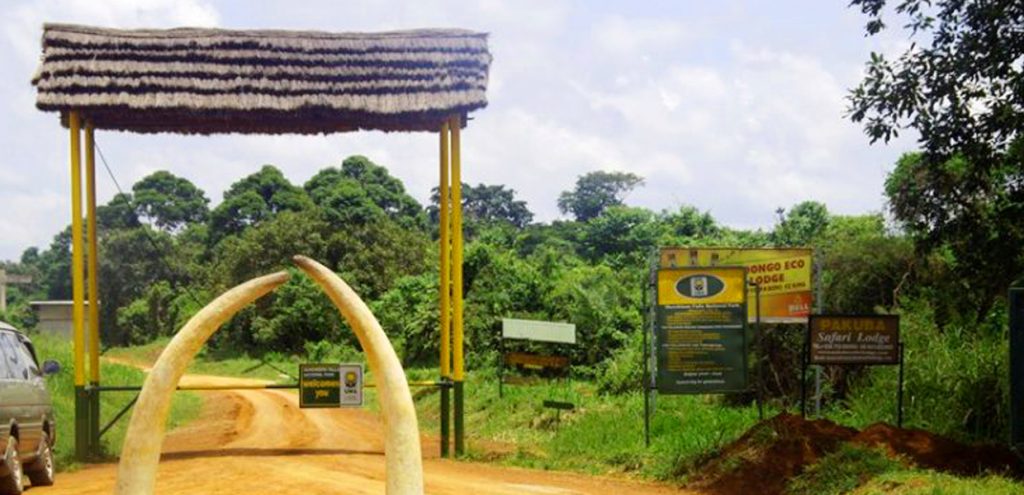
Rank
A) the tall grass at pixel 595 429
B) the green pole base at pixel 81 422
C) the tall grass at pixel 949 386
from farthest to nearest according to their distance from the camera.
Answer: the green pole base at pixel 81 422 < the tall grass at pixel 595 429 < the tall grass at pixel 949 386

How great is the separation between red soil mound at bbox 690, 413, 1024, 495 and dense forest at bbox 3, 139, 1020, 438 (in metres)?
1.57

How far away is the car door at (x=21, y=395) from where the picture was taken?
11.3 meters

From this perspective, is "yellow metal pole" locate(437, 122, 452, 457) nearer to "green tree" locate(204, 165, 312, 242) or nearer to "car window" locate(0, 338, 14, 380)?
"car window" locate(0, 338, 14, 380)

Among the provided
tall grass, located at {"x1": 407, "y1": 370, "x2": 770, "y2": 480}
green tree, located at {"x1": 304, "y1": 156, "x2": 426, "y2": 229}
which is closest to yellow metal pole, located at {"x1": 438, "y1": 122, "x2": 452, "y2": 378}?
tall grass, located at {"x1": 407, "y1": 370, "x2": 770, "y2": 480}

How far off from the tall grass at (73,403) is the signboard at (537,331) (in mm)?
6075

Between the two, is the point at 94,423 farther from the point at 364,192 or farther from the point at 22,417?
the point at 364,192

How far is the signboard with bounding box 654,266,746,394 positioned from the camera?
14.8 metres

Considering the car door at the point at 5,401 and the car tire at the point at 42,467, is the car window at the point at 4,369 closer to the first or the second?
the car door at the point at 5,401

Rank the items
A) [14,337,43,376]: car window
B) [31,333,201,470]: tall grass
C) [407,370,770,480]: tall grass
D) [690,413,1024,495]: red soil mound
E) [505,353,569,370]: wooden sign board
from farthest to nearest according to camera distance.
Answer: [505,353,569,370]: wooden sign board, [31,333,201,470]: tall grass, [407,370,770,480]: tall grass, [14,337,43,376]: car window, [690,413,1024,495]: red soil mound

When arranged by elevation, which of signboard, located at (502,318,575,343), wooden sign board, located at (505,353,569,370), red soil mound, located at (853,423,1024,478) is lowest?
red soil mound, located at (853,423,1024,478)

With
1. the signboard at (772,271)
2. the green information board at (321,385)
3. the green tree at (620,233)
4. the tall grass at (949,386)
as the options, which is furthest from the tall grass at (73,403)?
the green tree at (620,233)

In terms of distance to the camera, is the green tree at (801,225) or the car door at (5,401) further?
Result: the green tree at (801,225)

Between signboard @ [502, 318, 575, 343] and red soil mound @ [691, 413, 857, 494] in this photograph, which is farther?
signboard @ [502, 318, 575, 343]

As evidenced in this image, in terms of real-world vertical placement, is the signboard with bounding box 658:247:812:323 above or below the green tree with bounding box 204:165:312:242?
below
